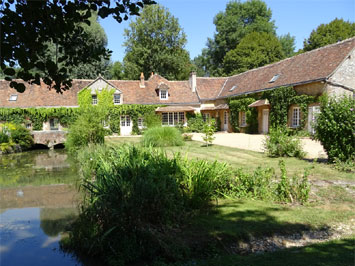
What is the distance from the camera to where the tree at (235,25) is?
4625 cm

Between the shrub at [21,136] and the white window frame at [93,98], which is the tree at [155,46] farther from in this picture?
the shrub at [21,136]

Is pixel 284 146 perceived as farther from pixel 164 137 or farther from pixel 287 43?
pixel 287 43

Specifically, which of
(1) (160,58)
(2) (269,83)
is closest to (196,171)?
(2) (269,83)

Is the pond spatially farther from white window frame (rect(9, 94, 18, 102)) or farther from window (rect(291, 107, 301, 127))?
white window frame (rect(9, 94, 18, 102))

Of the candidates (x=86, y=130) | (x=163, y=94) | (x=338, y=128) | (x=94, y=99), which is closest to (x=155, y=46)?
(x=163, y=94)

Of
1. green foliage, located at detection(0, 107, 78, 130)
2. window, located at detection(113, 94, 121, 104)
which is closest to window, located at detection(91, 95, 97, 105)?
window, located at detection(113, 94, 121, 104)

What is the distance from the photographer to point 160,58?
137 feet

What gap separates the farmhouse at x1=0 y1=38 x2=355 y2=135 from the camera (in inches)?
817

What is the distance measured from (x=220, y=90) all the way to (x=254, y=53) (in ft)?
31.8

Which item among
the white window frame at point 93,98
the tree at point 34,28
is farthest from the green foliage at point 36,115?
the tree at point 34,28

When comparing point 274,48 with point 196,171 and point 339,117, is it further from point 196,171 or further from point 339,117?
point 196,171

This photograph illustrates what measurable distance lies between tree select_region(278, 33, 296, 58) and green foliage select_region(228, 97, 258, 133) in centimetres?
2436

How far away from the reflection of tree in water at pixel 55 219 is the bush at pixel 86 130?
915 centimetres

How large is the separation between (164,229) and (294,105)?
2036 centimetres
